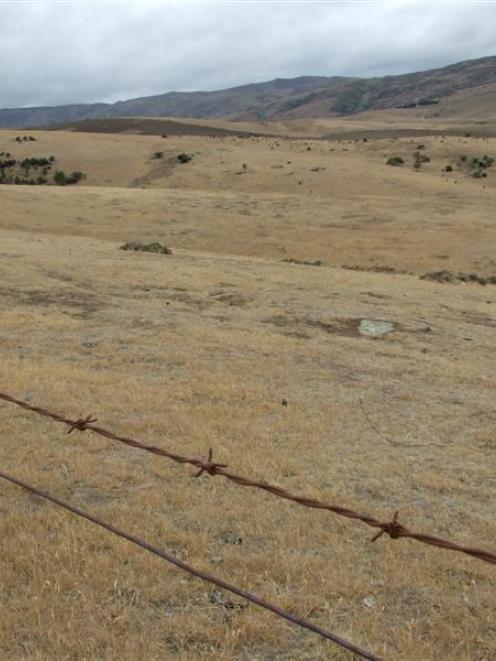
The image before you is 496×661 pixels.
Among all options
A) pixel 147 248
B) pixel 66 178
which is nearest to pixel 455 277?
pixel 147 248

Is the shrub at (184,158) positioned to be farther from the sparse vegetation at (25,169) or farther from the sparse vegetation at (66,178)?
the sparse vegetation at (25,169)

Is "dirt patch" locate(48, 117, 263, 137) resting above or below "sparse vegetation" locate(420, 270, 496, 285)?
above

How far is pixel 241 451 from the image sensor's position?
28.4 feet

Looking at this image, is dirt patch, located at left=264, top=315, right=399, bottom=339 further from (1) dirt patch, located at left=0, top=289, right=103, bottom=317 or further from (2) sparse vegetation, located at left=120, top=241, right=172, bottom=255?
(2) sparse vegetation, located at left=120, top=241, right=172, bottom=255

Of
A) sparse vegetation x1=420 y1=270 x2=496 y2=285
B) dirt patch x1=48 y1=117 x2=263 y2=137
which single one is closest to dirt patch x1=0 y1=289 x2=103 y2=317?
sparse vegetation x1=420 y1=270 x2=496 y2=285

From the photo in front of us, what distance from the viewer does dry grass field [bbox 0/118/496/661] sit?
5367mm

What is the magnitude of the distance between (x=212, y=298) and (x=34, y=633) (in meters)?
13.8

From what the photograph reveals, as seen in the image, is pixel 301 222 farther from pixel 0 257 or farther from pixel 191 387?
pixel 191 387

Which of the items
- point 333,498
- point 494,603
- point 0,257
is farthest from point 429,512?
point 0,257

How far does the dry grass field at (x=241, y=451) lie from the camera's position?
5.37 meters

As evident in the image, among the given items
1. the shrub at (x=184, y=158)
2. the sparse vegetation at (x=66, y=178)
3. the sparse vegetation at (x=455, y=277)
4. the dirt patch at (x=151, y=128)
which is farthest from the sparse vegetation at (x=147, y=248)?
the dirt patch at (x=151, y=128)

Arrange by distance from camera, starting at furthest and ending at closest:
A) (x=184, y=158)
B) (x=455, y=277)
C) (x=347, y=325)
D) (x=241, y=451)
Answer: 1. (x=184, y=158)
2. (x=455, y=277)
3. (x=347, y=325)
4. (x=241, y=451)

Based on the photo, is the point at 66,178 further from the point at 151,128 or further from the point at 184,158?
the point at 151,128

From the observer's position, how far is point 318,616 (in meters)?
5.54
